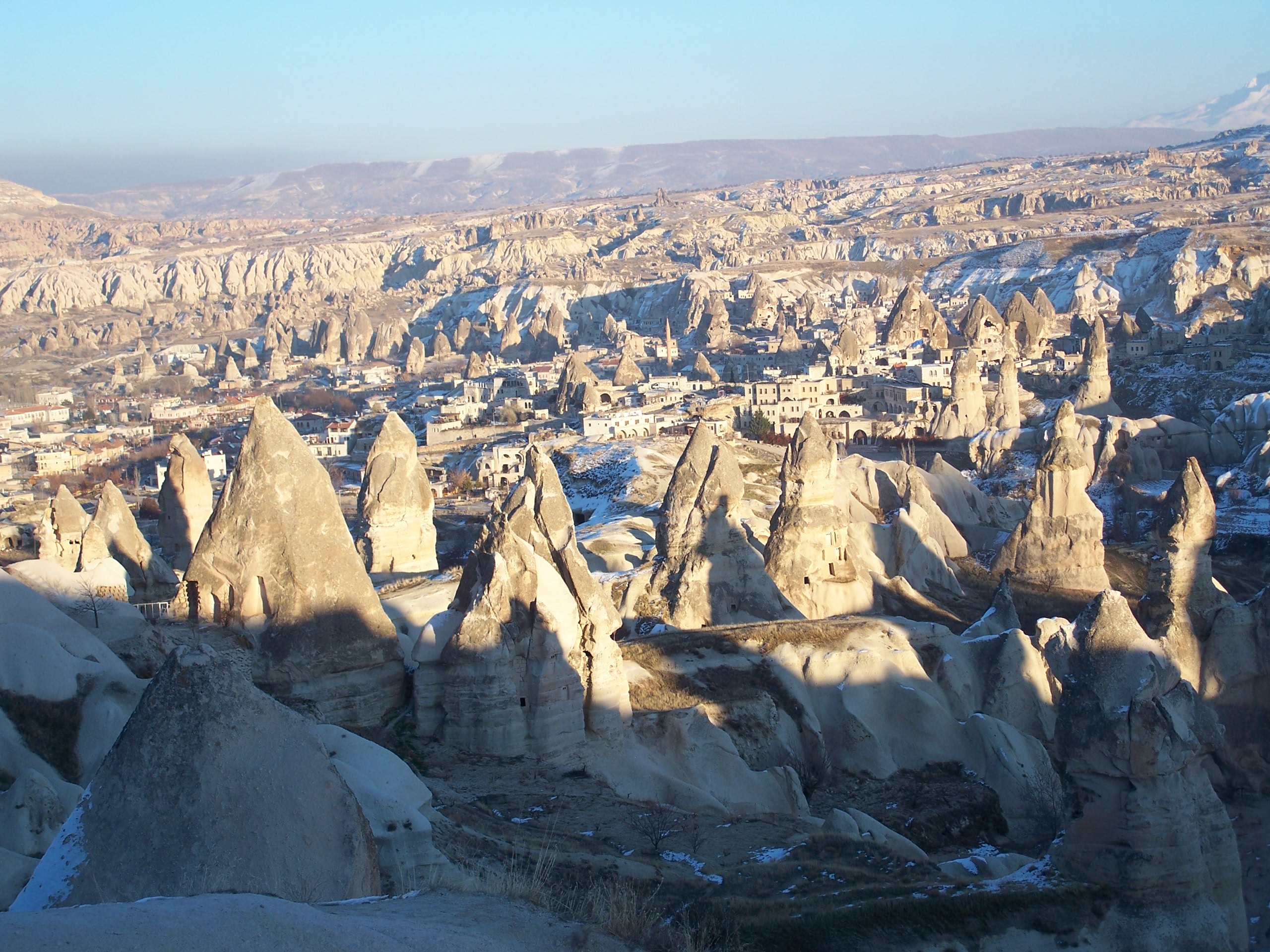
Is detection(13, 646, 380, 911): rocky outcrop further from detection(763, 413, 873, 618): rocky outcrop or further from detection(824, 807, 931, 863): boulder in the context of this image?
detection(763, 413, 873, 618): rocky outcrop

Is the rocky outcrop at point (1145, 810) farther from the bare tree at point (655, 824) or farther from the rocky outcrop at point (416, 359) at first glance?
the rocky outcrop at point (416, 359)

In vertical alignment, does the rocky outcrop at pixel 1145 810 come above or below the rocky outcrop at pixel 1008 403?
above

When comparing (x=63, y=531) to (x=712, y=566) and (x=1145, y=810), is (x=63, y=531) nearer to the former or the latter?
(x=712, y=566)

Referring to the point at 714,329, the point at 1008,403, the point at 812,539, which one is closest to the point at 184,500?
the point at 812,539

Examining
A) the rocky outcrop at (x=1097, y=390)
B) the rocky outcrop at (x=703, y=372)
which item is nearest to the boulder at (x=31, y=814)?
the rocky outcrop at (x=1097, y=390)

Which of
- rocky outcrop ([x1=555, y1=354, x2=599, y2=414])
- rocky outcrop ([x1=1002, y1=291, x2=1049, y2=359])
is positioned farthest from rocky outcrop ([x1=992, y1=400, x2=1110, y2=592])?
rocky outcrop ([x1=1002, y1=291, x2=1049, y2=359])

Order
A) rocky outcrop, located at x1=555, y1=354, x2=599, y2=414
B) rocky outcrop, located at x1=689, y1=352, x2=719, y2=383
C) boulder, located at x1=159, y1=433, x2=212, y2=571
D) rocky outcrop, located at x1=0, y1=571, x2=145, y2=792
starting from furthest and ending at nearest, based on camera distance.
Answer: rocky outcrop, located at x1=689, y1=352, x2=719, y2=383, rocky outcrop, located at x1=555, y1=354, x2=599, y2=414, boulder, located at x1=159, y1=433, x2=212, y2=571, rocky outcrop, located at x1=0, y1=571, x2=145, y2=792
